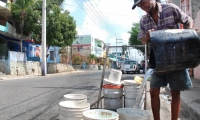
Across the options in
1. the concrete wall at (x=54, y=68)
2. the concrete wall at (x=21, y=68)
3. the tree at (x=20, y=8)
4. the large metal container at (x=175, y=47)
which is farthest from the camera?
the concrete wall at (x=54, y=68)

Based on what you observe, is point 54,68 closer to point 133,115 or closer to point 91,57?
point 91,57

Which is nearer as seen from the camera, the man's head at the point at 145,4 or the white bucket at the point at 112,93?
the man's head at the point at 145,4

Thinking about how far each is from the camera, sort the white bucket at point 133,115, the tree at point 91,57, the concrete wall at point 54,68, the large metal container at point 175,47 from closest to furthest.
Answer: the large metal container at point 175,47, the white bucket at point 133,115, the concrete wall at point 54,68, the tree at point 91,57

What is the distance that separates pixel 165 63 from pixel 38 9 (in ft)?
79.7

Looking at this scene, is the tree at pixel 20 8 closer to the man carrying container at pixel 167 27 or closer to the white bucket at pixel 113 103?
the white bucket at pixel 113 103

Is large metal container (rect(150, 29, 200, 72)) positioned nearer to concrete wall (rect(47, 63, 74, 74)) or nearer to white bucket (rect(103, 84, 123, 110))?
white bucket (rect(103, 84, 123, 110))

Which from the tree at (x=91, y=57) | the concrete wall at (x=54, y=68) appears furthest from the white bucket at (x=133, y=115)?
the tree at (x=91, y=57)

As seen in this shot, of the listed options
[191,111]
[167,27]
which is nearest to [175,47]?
[167,27]

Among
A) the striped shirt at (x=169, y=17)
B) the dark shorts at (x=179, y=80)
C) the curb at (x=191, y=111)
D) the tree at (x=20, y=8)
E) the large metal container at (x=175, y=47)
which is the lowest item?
the curb at (x=191, y=111)

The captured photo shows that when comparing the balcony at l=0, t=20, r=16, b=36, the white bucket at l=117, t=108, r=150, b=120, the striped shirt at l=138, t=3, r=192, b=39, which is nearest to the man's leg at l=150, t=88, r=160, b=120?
the white bucket at l=117, t=108, r=150, b=120

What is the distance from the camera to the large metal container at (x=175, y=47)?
2312 millimetres

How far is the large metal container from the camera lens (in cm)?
231

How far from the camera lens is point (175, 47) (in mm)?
2318

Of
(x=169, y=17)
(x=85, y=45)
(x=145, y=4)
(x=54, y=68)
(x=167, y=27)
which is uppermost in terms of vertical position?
(x=85, y=45)
